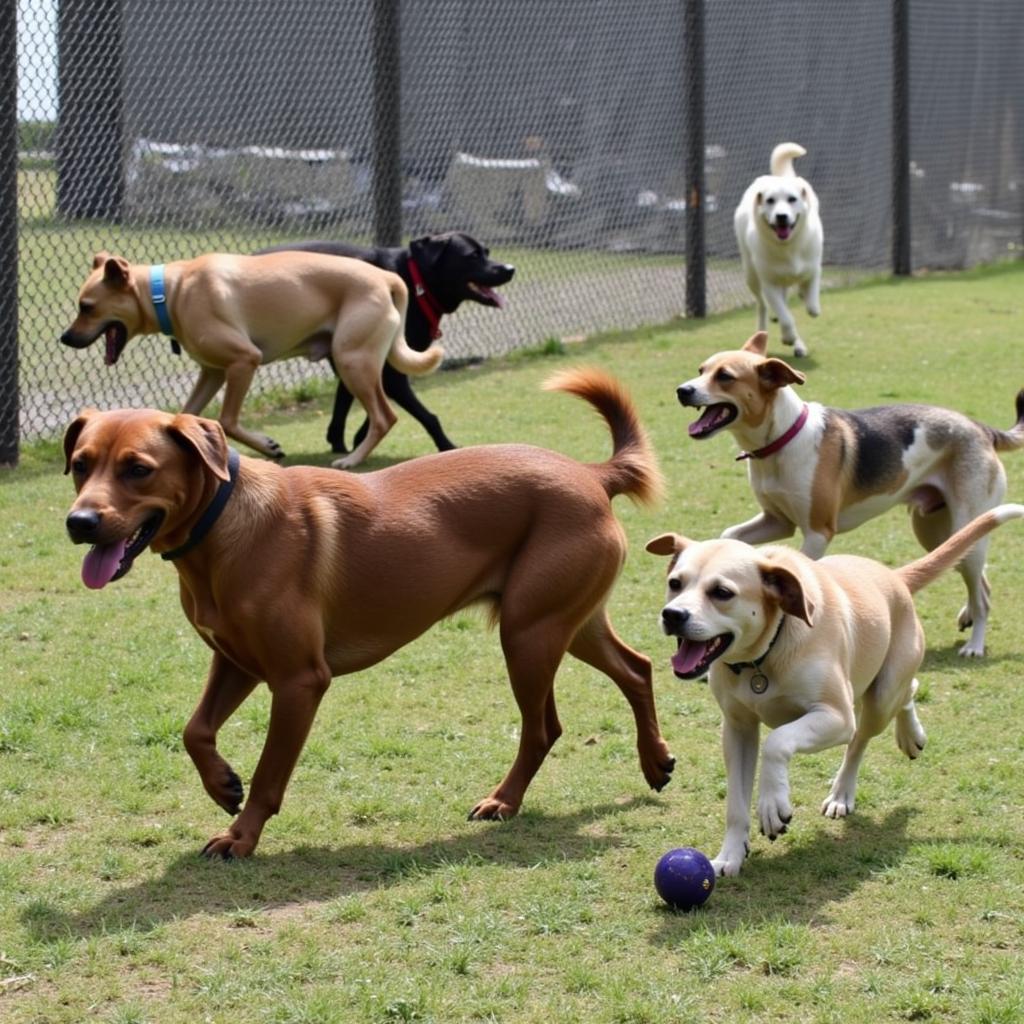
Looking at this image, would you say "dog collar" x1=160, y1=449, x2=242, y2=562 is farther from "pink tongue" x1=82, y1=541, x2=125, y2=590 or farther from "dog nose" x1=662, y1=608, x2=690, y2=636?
"dog nose" x1=662, y1=608, x2=690, y2=636

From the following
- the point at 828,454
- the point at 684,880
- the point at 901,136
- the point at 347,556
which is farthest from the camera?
the point at 901,136

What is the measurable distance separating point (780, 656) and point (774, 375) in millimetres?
2481

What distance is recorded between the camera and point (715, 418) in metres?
6.96

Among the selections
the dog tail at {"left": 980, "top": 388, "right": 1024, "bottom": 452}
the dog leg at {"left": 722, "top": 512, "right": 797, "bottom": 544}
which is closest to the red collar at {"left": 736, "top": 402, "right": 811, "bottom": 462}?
the dog leg at {"left": 722, "top": 512, "right": 797, "bottom": 544}

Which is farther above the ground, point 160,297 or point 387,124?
point 387,124

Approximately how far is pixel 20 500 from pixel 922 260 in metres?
14.8

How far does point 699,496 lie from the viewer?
918cm

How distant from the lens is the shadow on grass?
4.26 meters

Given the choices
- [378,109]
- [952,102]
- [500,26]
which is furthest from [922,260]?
[378,109]

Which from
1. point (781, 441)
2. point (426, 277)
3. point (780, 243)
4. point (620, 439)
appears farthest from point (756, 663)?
point (780, 243)

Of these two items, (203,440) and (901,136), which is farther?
(901,136)

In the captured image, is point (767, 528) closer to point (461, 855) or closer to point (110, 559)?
point (461, 855)

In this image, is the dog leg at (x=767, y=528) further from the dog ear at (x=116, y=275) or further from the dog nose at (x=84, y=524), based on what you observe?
the dog ear at (x=116, y=275)

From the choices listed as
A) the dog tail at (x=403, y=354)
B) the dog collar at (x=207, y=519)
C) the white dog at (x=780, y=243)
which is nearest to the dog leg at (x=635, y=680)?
the dog collar at (x=207, y=519)
